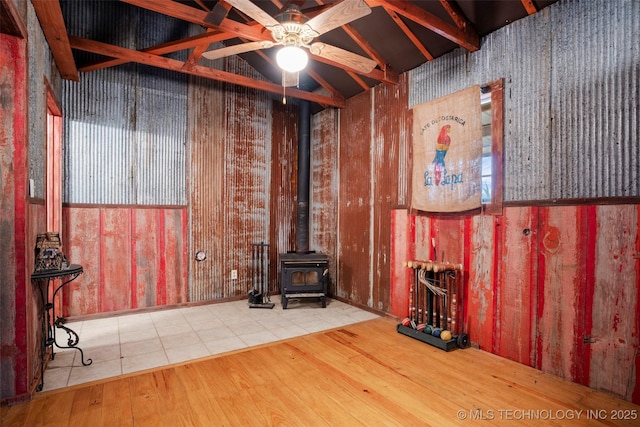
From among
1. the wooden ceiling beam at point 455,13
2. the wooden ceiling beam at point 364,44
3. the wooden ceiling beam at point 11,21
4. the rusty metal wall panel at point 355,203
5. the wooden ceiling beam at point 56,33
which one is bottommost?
the rusty metal wall panel at point 355,203

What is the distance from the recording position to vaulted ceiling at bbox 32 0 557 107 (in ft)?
9.43

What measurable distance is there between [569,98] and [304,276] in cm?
362

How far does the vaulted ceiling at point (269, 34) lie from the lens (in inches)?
113

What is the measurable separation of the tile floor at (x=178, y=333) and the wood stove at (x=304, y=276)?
0.22m

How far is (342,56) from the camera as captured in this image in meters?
3.10

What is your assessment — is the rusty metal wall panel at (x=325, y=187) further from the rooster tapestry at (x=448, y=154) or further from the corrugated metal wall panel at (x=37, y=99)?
the corrugated metal wall panel at (x=37, y=99)

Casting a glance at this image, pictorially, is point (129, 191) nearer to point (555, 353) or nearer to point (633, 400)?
point (555, 353)

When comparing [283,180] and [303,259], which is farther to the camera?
[283,180]

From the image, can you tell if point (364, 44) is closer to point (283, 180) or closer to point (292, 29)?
point (292, 29)

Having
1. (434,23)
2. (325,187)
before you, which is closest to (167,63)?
(325,187)

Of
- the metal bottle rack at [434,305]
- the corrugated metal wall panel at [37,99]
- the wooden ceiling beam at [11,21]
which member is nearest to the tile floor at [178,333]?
the metal bottle rack at [434,305]

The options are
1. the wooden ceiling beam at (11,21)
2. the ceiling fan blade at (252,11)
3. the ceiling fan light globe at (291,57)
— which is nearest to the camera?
the wooden ceiling beam at (11,21)

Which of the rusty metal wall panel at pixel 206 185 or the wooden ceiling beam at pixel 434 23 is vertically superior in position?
the wooden ceiling beam at pixel 434 23

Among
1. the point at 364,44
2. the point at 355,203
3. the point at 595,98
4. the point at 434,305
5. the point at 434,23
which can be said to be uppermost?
the point at 364,44
